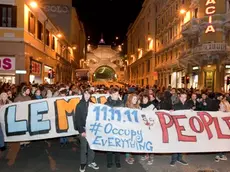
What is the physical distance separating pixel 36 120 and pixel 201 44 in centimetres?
2770

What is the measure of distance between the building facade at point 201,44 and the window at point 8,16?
17.1 m

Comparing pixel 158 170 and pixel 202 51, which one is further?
pixel 202 51

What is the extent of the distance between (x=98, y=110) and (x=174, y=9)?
41.1 m

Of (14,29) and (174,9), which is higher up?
(174,9)

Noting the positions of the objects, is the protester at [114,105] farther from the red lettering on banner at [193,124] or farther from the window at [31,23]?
the window at [31,23]

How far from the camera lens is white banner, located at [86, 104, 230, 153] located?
25.8 ft

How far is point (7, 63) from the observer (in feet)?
77.7

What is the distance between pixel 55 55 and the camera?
41.1 meters

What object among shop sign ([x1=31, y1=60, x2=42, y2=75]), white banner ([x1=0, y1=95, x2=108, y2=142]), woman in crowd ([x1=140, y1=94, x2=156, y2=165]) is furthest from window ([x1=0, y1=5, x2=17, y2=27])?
woman in crowd ([x1=140, y1=94, x2=156, y2=165])

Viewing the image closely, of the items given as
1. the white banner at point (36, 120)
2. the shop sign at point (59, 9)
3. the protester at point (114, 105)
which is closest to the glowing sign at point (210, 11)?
the white banner at point (36, 120)

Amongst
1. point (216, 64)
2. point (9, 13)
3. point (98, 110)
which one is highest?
point (9, 13)

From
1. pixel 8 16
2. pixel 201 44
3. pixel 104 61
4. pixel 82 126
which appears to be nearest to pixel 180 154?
pixel 82 126

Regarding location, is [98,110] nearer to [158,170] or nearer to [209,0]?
[158,170]

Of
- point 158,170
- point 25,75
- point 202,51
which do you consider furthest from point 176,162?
point 202,51
